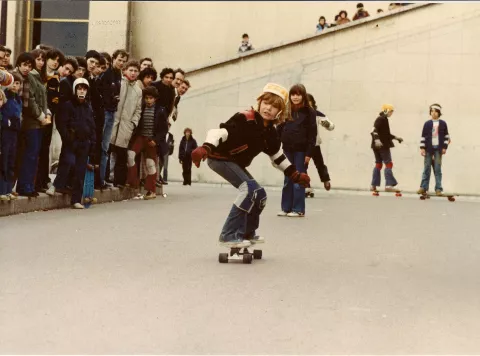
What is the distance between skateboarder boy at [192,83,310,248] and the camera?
28.8 ft

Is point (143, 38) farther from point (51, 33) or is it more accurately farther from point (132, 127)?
point (132, 127)

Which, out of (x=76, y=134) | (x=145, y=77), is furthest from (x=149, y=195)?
(x=76, y=134)

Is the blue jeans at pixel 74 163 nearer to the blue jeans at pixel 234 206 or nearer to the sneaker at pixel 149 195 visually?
the sneaker at pixel 149 195

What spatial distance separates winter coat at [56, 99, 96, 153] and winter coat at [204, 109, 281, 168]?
4.72 meters

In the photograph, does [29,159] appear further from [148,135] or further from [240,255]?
[240,255]

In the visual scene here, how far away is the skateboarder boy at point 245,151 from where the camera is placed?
8.77m

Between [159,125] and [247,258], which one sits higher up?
[159,125]

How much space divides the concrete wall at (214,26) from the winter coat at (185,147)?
11.9 ft

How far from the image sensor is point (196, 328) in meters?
5.61

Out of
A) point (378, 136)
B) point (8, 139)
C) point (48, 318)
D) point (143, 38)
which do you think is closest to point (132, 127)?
point (8, 139)

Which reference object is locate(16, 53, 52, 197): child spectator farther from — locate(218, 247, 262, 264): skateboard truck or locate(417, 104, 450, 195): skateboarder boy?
locate(417, 104, 450, 195): skateboarder boy

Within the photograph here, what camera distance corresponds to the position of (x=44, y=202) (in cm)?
1327

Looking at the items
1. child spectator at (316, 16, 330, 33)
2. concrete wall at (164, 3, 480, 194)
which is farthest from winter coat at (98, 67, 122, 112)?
child spectator at (316, 16, 330, 33)

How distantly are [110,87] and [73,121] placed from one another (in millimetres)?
1439
